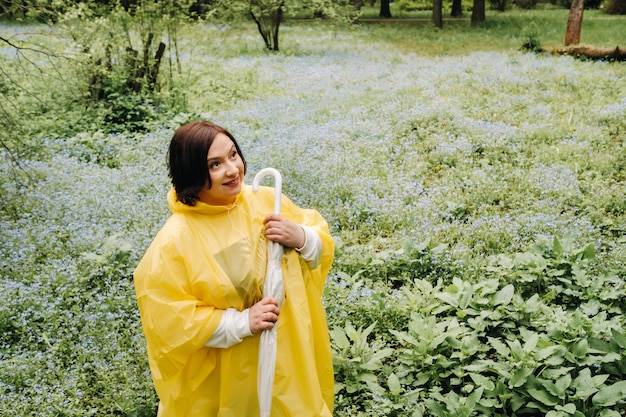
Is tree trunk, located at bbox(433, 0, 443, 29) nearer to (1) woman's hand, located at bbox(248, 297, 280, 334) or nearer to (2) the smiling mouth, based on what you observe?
(2) the smiling mouth

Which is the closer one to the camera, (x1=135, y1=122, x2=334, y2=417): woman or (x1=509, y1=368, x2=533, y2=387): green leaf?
(x1=135, y1=122, x2=334, y2=417): woman

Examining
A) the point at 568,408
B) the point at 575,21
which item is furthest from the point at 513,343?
the point at 575,21

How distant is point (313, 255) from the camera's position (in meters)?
2.67

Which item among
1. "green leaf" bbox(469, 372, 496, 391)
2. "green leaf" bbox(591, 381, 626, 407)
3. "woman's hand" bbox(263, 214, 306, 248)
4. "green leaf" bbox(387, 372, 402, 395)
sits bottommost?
"green leaf" bbox(387, 372, 402, 395)

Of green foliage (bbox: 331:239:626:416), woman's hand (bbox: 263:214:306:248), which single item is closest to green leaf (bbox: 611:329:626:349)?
green foliage (bbox: 331:239:626:416)

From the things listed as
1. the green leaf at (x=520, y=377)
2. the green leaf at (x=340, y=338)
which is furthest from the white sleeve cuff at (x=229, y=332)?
the green leaf at (x=520, y=377)

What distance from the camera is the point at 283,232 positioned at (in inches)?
99.0

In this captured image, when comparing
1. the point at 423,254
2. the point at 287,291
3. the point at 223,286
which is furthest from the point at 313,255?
the point at 423,254

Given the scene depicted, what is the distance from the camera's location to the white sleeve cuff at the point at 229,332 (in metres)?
2.37

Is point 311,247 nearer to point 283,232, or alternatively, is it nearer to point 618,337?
point 283,232

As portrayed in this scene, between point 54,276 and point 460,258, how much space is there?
12.1 ft

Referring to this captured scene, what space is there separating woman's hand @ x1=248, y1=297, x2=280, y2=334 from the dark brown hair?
55 centimetres

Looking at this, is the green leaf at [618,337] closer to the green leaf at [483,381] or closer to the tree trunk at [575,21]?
the green leaf at [483,381]

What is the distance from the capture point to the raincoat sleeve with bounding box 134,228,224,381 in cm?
230
